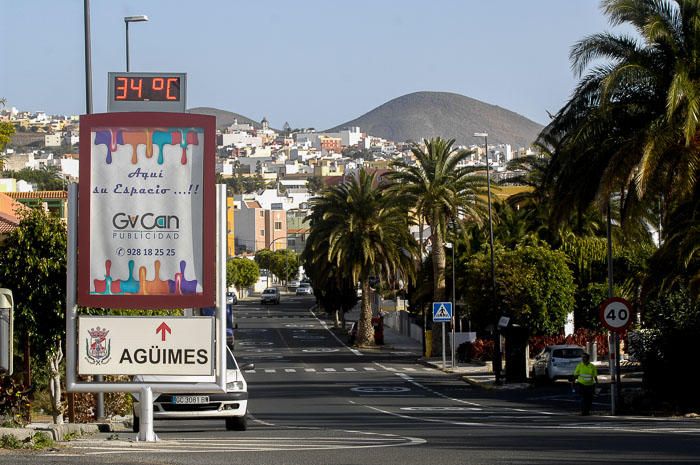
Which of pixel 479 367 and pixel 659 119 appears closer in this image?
pixel 659 119

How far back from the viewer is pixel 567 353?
44312 millimetres

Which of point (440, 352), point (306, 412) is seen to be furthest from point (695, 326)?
point (440, 352)

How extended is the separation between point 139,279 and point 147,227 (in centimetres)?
71

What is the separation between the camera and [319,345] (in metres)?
73.9

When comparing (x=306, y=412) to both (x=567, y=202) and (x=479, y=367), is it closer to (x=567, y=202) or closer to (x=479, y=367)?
(x=567, y=202)

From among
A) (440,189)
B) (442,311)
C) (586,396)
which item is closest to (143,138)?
(586,396)

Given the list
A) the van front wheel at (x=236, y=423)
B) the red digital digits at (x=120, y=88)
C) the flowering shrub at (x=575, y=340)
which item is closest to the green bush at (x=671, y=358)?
the van front wheel at (x=236, y=423)

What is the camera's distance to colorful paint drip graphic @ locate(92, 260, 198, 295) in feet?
52.2

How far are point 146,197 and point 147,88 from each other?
1.43m

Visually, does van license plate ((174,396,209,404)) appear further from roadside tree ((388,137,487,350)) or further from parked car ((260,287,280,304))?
parked car ((260,287,280,304))

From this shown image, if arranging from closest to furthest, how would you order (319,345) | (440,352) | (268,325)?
1. (440,352)
2. (319,345)
3. (268,325)

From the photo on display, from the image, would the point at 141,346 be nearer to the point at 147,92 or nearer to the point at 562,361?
the point at 147,92

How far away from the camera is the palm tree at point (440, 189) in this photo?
5891 cm

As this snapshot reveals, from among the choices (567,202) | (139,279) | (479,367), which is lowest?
(479,367)
